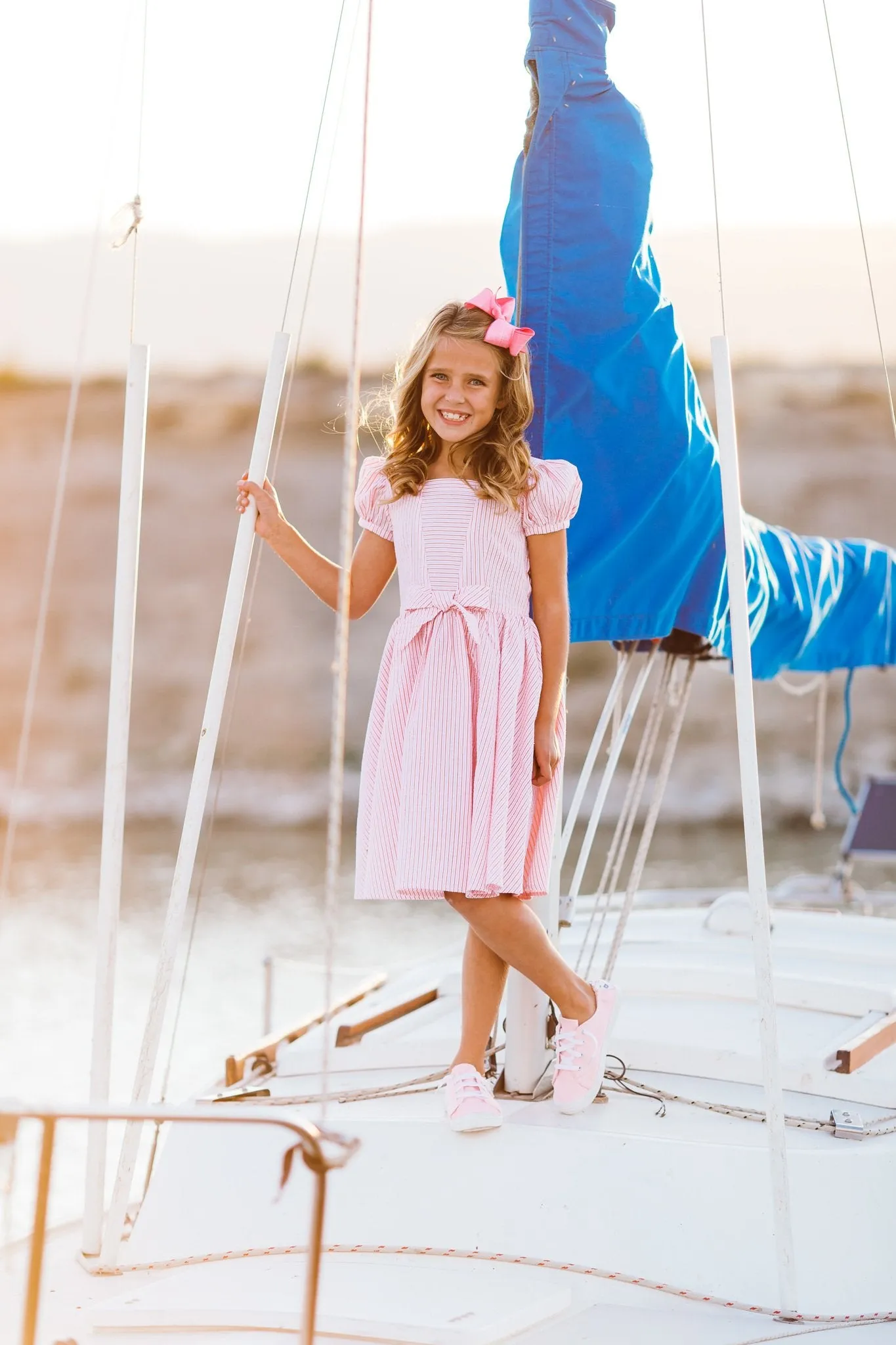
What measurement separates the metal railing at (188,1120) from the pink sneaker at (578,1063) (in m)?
0.76

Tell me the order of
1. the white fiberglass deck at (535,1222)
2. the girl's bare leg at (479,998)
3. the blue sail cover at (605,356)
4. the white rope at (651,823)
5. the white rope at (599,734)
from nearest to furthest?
the white fiberglass deck at (535,1222), the girl's bare leg at (479,998), the blue sail cover at (605,356), the white rope at (651,823), the white rope at (599,734)

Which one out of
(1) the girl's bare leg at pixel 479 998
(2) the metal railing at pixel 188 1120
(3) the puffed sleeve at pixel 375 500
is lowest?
(2) the metal railing at pixel 188 1120

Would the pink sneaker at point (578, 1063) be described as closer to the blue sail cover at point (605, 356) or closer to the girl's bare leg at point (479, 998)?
the girl's bare leg at point (479, 998)

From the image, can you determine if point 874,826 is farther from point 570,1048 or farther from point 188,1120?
point 188,1120

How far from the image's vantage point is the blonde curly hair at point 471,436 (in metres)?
1.71

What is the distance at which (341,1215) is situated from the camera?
164 centimetres

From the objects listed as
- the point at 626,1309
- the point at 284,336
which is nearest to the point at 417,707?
the point at 284,336

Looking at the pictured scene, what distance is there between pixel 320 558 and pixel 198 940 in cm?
667

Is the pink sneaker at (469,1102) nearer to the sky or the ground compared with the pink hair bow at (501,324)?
nearer to the ground

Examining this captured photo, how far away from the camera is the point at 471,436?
174 centimetres

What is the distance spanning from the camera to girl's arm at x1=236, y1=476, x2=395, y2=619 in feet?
5.59

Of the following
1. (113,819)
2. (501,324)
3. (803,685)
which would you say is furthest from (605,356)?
(803,685)

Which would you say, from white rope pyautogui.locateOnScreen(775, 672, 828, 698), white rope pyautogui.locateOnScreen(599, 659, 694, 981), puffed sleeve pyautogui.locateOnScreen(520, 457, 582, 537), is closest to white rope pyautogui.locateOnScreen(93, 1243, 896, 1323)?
white rope pyautogui.locateOnScreen(599, 659, 694, 981)

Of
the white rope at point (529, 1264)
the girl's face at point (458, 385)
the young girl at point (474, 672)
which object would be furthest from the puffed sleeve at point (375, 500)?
the white rope at point (529, 1264)
